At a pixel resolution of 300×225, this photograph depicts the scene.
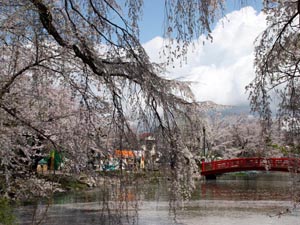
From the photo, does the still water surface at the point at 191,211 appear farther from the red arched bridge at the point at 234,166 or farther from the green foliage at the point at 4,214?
the red arched bridge at the point at 234,166

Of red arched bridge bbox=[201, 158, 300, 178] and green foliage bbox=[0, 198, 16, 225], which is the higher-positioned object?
red arched bridge bbox=[201, 158, 300, 178]

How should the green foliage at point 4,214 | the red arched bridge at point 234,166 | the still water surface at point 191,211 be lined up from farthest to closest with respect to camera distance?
the red arched bridge at point 234,166
the still water surface at point 191,211
the green foliage at point 4,214

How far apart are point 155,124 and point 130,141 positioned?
160 millimetres

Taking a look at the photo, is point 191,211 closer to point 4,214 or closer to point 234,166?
point 4,214

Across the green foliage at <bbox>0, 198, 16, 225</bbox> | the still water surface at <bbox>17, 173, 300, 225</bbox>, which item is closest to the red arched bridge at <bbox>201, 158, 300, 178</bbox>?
the still water surface at <bbox>17, 173, 300, 225</bbox>

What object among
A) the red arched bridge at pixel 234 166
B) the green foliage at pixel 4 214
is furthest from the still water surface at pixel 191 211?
the red arched bridge at pixel 234 166

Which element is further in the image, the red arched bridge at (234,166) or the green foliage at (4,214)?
the red arched bridge at (234,166)

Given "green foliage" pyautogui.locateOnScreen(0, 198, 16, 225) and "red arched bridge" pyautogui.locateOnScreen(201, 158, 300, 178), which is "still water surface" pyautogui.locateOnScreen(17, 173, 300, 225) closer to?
"green foliage" pyautogui.locateOnScreen(0, 198, 16, 225)

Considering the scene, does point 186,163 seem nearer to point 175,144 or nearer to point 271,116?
point 175,144

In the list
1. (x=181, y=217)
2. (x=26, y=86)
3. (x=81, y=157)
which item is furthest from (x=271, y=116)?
(x=181, y=217)

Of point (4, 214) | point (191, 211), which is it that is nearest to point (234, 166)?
Result: point (191, 211)

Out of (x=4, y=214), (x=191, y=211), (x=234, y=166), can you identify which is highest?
(x=234, y=166)

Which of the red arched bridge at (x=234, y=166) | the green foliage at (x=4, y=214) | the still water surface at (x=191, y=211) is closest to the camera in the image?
the green foliage at (x=4, y=214)

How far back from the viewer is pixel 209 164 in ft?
78.8
